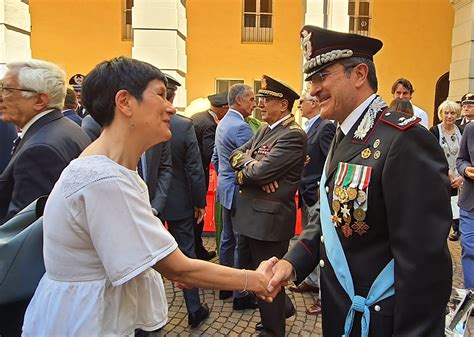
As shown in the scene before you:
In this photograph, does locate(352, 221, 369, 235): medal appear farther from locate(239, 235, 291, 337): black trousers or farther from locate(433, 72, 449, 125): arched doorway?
locate(433, 72, 449, 125): arched doorway

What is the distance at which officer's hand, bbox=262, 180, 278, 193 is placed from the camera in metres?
3.38

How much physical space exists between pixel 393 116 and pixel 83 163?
47.3 inches

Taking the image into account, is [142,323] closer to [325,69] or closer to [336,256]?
[336,256]

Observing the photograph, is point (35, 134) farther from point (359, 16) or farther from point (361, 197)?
point (359, 16)

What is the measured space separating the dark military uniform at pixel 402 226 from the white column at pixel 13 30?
7168 mm

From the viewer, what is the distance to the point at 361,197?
5.26ft

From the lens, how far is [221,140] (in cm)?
443

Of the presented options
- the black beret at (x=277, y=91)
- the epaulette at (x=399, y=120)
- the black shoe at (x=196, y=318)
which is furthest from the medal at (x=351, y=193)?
the black shoe at (x=196, y=318)

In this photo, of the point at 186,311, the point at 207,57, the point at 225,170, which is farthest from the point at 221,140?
the point at 207,57

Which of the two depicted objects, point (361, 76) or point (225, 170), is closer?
point (361, 76)

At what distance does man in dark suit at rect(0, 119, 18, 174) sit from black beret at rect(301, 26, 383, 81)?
318 cm

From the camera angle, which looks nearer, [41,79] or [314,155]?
[41,79]

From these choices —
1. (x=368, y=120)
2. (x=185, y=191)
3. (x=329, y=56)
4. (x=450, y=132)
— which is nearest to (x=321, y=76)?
(x=329, y=56)

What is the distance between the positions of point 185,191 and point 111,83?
260cm
